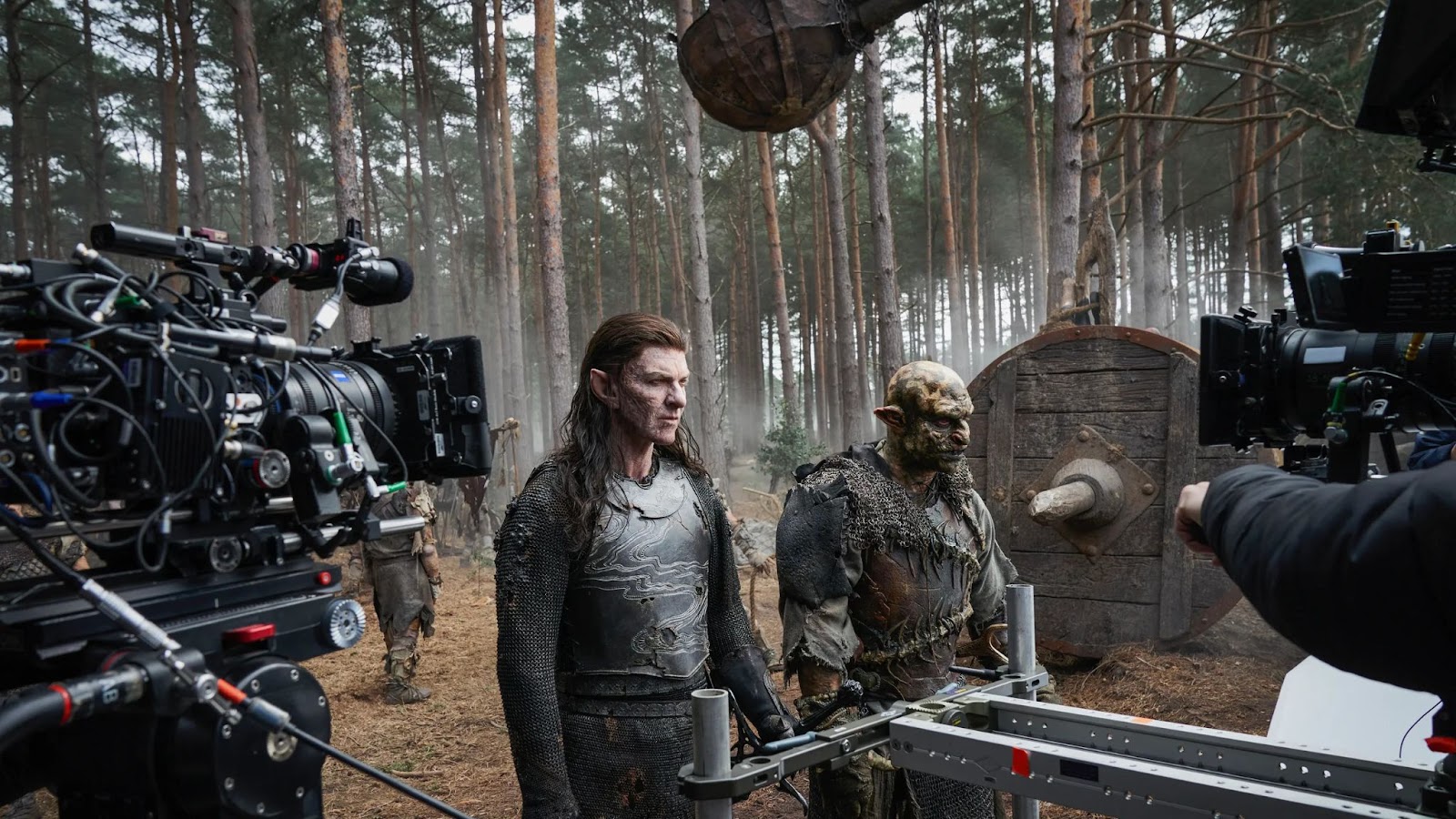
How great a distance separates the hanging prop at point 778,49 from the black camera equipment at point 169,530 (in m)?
3.12

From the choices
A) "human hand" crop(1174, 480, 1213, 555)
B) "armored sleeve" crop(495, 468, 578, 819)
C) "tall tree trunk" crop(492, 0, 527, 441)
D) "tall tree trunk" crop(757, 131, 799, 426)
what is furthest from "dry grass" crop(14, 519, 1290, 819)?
"tall tree trunk" crop(757, 131, 799, 426)

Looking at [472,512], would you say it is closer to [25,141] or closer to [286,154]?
[286,154]

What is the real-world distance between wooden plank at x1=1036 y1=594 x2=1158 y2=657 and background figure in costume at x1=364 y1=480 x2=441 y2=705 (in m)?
4.24

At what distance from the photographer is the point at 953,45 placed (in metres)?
23.5

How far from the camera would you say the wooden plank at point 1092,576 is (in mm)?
4852

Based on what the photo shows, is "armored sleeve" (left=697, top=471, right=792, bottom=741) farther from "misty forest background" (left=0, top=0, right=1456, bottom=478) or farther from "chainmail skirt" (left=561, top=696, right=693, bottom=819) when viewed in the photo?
"misty forest background" (left=0, top=0, right=1456, bottom=478)

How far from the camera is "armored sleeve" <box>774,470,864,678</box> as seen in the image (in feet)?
9.93

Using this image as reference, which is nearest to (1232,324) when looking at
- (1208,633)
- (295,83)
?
(1208,633)

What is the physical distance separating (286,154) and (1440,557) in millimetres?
26977

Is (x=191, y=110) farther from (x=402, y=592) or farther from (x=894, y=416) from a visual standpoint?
(x=894, y=416)

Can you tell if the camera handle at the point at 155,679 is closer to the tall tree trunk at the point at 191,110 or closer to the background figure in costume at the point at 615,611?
the background figure in costume at the point at 615,611

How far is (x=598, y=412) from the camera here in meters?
2.81

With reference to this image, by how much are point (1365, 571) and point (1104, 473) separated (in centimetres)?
407

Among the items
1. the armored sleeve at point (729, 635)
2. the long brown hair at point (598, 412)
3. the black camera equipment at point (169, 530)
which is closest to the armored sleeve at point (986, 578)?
the armored sleeve at point (729, 635)
